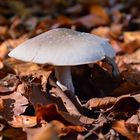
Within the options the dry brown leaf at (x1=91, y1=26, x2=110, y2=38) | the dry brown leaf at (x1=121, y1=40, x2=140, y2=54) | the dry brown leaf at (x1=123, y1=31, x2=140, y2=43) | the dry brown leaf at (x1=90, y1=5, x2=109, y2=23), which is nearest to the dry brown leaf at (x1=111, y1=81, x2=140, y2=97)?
the dry brown leaf at (x1=121, y1=40, x2=140, y2=54)

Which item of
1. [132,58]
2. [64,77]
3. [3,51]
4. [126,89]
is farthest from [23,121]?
[132,58]

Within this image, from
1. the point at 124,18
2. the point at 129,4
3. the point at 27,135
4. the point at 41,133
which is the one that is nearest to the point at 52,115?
the point at 27,135

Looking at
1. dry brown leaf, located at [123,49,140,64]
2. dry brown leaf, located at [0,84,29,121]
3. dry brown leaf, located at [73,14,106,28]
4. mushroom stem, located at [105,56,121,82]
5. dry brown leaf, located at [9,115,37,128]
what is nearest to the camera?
dry brown leaf, located at [9,115,37,128]

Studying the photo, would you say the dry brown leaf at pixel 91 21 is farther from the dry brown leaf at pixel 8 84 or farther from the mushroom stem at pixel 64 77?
the mushroom stem at pixel 64 77

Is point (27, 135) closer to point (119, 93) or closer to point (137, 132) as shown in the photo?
point (137, 132)

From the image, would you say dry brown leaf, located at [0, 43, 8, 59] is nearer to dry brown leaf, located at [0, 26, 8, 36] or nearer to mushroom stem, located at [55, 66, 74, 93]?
dry brown leaf, located at [0, 26, 8, 36]

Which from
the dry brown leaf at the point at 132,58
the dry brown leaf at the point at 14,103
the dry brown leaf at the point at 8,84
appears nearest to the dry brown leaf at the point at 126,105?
the dry brown leaf at the point at 14,103
